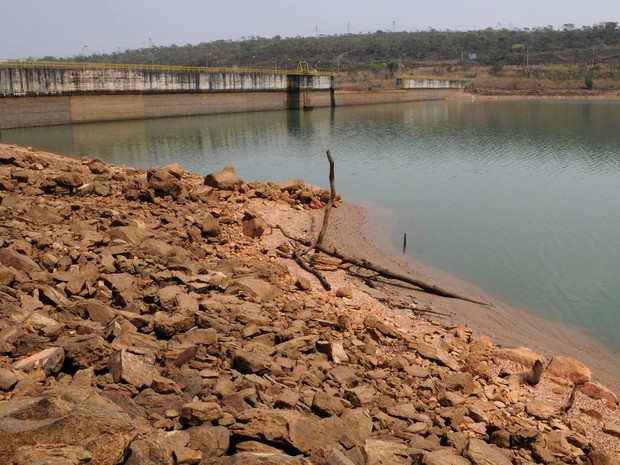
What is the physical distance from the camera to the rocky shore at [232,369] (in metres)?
4.64

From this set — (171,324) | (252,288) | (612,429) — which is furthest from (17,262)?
(612,429)

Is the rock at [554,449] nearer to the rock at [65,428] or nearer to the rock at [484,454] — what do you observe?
the rock at [484,454]

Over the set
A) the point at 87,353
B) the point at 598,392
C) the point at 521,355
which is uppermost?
the point at 87,353

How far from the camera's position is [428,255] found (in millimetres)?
15609

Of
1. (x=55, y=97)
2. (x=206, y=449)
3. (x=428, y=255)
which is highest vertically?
(x=55, y=97)

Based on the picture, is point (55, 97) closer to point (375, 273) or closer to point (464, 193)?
point (464, 193)

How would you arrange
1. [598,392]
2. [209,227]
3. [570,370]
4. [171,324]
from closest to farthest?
[171,324] → [598,392] → [570,370] → [209,227]

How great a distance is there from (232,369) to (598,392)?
5.26 metres

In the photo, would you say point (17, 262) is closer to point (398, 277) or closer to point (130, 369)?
point (130, 369)

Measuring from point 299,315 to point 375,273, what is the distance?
453 centimetres

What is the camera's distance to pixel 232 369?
20.8ft

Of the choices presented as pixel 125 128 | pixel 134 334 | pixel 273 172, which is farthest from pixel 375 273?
pixel 125 128

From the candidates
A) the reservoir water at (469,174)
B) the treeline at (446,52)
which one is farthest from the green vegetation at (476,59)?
the reservoir water at (469,174)

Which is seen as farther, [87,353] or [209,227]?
[209,227]
